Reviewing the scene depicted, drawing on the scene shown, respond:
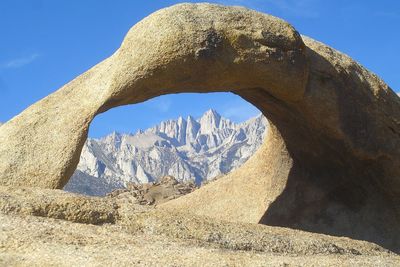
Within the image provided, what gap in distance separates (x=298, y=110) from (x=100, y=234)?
216 inches

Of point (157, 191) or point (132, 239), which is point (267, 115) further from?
point (157, 191)

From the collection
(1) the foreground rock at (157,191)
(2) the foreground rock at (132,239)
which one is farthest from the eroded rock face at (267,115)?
(1) the foreground rock at (157,191)

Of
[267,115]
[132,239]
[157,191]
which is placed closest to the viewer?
[132,239]

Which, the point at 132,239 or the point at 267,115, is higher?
the point at 267,115

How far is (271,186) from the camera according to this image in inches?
466

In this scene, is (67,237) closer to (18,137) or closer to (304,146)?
(18,137)

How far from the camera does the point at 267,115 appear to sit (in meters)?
10.6

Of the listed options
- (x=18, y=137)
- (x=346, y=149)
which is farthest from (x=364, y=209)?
(x=18, y=137)

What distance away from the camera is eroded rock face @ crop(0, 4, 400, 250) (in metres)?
7.92

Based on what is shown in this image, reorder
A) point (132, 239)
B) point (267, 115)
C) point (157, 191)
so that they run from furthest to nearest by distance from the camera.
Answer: point (157, 191)
point (267, 115)
point (132, 239)

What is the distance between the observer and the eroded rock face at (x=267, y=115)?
7.92 meters

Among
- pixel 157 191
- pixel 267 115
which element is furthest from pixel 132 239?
pixel 157 191

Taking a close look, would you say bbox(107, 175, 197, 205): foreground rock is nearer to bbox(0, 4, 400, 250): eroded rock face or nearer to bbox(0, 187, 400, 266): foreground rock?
bbox(0, 4, 400, 250): eroded rock face

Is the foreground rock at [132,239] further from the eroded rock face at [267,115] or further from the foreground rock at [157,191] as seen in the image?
the foreground rock at [157,191]
